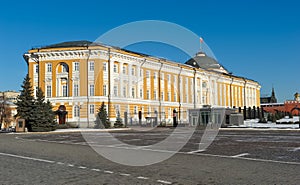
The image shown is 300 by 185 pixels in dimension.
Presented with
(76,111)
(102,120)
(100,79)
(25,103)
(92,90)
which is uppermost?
(100,79)

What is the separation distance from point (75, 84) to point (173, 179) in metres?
52.3

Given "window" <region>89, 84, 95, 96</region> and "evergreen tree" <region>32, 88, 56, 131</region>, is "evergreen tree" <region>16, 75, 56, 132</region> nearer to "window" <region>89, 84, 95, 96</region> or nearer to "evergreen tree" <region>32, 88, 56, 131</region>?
"evergreen tree" <region>32, 88, 56, 131</region>

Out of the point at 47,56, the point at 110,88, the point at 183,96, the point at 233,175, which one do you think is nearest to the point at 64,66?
the point at 47,56

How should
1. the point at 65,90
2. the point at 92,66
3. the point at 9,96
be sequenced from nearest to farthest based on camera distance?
the point at 92,66 → the point at 65,90 → the point at 9,96

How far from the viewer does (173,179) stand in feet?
24.8

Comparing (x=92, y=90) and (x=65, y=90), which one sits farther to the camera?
(x=65, y=90)

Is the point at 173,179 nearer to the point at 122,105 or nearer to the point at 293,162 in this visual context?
the point at 293,162

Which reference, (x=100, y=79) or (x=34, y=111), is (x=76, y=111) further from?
(x=34, y=111)

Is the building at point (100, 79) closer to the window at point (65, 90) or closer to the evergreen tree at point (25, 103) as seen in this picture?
the window at point (65, 90)

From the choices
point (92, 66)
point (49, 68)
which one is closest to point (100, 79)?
point (92, 66)

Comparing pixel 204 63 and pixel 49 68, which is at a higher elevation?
pixel 204 63

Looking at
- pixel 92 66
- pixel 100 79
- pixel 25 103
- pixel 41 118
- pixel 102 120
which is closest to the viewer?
pixel 41 118

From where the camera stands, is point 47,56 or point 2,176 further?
point 47,56

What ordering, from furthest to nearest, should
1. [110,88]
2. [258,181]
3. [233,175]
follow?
[110,88], [233,175], [258,181]
